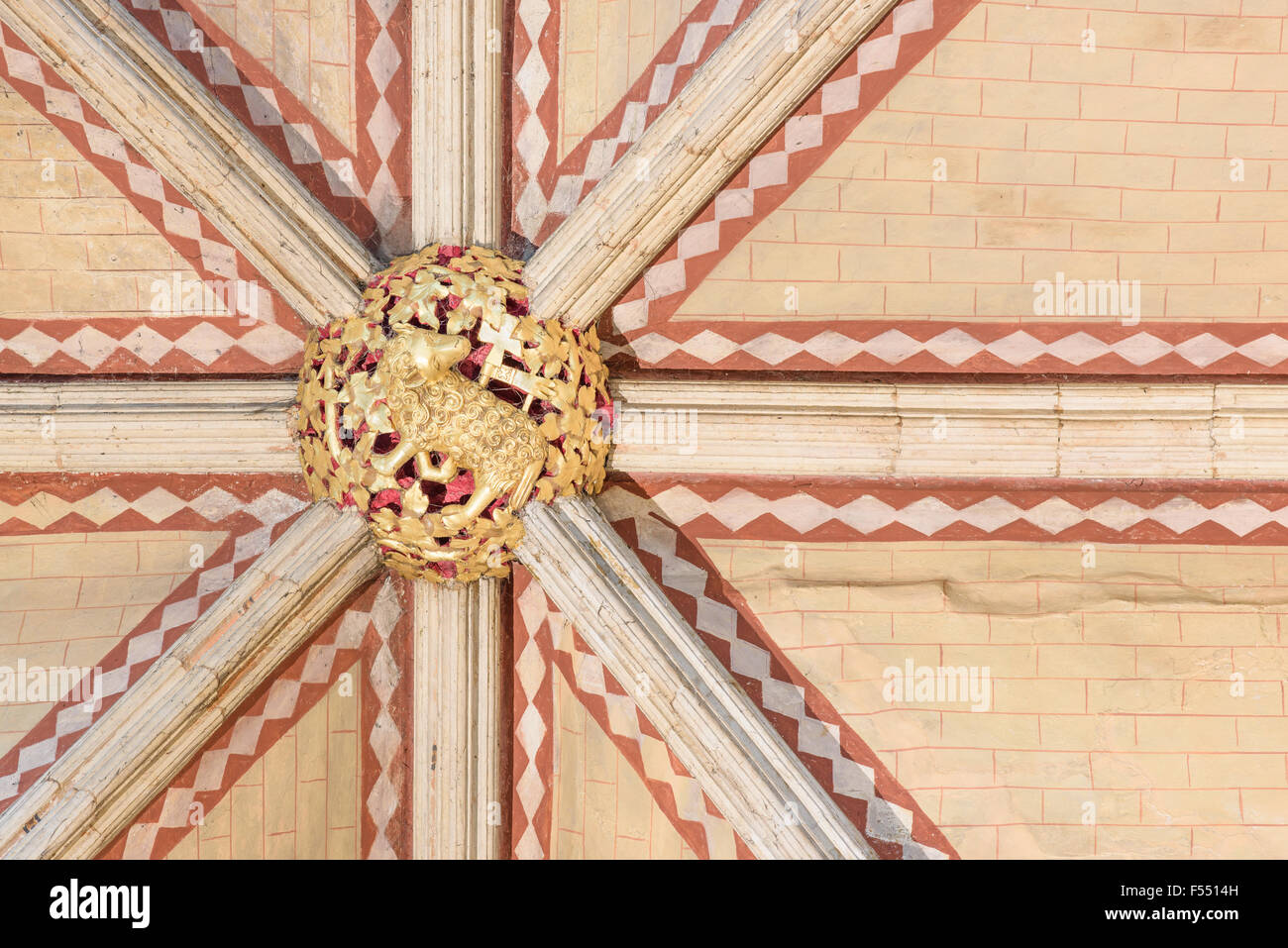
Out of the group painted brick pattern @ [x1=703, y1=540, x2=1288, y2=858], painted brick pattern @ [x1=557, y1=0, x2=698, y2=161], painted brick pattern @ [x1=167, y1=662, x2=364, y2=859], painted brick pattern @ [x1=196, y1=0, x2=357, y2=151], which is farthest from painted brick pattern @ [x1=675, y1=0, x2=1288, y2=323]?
painted brick pattern @ [x1=167, y1=662, x2=364, y2=859]

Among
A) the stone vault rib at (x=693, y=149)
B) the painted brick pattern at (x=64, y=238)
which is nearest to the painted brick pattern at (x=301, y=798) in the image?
the painted brick pattern at (x=64, y=238)

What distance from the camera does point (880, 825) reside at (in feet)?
12.2

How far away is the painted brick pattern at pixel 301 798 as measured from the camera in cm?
387

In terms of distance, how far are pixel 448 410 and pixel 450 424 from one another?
0.14 feet

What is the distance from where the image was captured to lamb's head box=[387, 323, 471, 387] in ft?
11.1

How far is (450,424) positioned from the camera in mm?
3430

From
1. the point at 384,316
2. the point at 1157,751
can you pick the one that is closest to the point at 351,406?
the point at 384,316

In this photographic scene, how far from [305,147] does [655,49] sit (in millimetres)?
1324

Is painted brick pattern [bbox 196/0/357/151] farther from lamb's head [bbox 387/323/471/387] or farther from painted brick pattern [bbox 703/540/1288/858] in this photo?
painted brick pattern [bbox 703/540/1288/858]

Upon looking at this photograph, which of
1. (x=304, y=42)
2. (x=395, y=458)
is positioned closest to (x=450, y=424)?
(x=395, y=458)

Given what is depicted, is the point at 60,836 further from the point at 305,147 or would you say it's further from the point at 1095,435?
the point at 1095,435

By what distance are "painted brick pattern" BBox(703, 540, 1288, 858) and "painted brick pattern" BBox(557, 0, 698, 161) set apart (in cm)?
176

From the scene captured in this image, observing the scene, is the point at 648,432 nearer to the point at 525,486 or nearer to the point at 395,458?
the point at 525,486

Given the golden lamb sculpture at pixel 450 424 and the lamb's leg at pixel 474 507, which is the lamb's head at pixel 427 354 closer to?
the golden lamb sculpture at pixel 450 424
